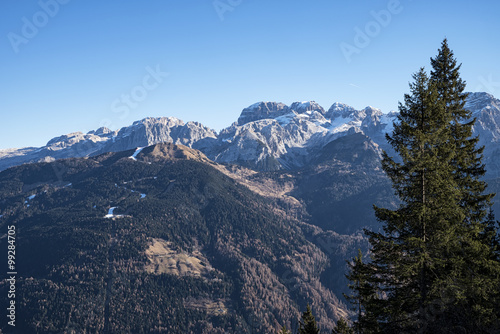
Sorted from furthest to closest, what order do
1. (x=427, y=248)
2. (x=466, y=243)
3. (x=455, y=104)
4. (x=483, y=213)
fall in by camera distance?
1. (x=455, y=104)
2. (x=483, y=213)
3. (x=466, y=243)
4. (x=427, y=248)

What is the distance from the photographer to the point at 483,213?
28.0m

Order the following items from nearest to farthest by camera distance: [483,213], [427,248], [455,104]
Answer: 1. [427,248]
2. [483,213]
3. [455,104]

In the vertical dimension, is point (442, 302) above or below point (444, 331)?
above

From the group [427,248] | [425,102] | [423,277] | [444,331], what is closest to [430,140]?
[425,102]

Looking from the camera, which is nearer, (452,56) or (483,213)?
(483,213)

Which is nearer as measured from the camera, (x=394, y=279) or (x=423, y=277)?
(x=423, y=277)

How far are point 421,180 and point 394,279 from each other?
7104 millimetres

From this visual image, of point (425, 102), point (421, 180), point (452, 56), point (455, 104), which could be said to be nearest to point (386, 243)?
point (421, 180)

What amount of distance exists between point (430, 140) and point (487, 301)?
37.0ft

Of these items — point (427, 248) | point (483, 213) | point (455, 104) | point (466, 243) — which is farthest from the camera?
point (455, 104)

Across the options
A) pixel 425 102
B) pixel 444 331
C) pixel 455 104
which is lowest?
pixel 444 331

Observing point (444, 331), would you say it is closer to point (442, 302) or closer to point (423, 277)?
point (442, 302)

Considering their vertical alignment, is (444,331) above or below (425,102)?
below

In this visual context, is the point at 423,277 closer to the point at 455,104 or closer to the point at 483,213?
the point at 483,213
